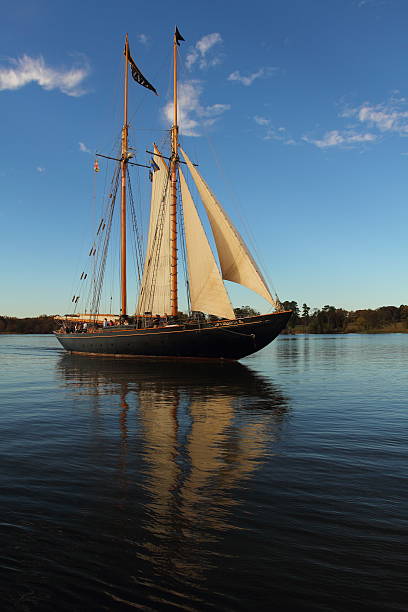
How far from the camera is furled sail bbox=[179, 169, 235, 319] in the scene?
Answer: 3481cm

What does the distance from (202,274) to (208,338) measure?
5643mm

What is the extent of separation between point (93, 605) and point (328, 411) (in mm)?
13331

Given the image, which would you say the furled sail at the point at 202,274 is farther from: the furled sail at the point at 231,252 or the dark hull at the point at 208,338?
the dark hull at the point at 208,338

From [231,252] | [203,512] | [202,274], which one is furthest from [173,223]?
[203,512]

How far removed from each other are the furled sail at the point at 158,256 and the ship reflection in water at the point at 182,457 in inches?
1071

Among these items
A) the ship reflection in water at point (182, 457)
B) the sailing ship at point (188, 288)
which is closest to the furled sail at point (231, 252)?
the sailing ship at point (188, 288)

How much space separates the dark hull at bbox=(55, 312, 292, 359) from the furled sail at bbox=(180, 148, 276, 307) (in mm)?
2717

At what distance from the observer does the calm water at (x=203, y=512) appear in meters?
4.57

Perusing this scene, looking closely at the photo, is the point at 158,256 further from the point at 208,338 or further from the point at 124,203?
the point at 208,338

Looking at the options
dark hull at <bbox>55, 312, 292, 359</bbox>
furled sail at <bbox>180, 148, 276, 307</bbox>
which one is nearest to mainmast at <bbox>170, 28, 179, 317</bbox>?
dark hull at <bbox>55, 312, 292, 359</bbox>

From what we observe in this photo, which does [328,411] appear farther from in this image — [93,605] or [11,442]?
[93,605]

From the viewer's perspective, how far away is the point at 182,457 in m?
9.63

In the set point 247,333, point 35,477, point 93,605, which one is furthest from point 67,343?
point 93,605

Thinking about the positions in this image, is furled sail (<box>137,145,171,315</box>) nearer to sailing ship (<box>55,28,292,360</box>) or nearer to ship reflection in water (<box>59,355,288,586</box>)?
sailing ship (<box>55,28,292,360</box>)
